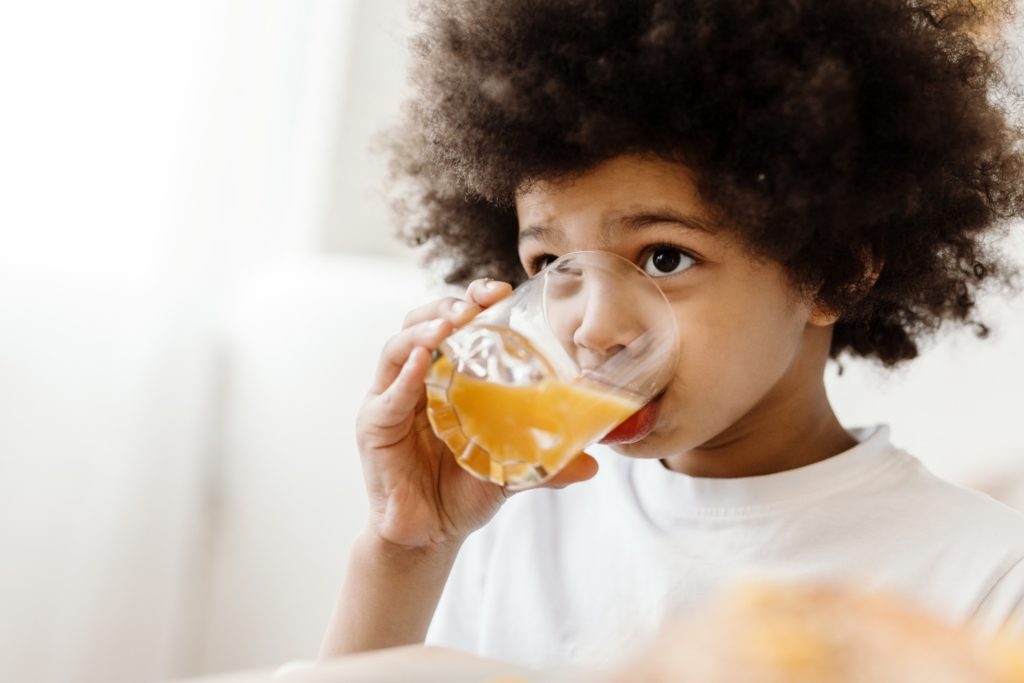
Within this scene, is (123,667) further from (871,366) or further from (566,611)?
(871,366)

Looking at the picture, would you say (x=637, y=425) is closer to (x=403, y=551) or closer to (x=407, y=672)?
(x=403, y=551)

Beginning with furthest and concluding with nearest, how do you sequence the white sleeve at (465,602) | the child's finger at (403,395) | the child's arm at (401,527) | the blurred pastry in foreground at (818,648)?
the white sleeve at (465,602)
the child's arm at (401,527)
the child's finger at (403,395)
the blurred pastry in foreground at (818,648)

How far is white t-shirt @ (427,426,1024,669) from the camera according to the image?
2.96ft

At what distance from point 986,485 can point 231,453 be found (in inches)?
41.4

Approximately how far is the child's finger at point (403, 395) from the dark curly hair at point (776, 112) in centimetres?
A: 17

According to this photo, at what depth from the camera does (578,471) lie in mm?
885

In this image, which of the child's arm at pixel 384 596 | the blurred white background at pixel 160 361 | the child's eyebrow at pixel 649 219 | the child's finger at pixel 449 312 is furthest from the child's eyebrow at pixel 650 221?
the blurred white background at pixel 160 361

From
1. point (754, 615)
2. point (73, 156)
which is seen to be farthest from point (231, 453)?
point (754, 615)

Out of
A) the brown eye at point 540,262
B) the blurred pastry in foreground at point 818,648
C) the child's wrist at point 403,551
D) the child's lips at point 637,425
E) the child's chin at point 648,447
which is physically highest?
the brown eye at point 540,262

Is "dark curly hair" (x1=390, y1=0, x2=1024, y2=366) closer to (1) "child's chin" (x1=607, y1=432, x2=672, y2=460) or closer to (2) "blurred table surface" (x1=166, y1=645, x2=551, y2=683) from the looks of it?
(1) "child's chin" (x1=607, y1=432, x2=672, y2=460)

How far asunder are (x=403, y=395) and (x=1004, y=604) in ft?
1.57

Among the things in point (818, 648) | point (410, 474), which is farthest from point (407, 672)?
point (410, 474)

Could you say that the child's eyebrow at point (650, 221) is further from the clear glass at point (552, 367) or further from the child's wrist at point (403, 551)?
the child's wrist at point (403, 551)

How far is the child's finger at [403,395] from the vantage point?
862 mm
